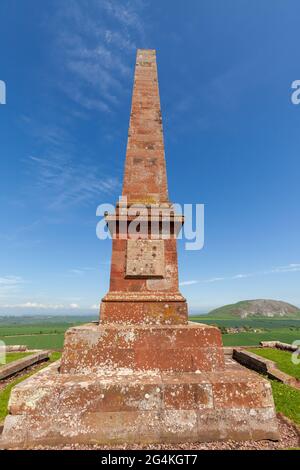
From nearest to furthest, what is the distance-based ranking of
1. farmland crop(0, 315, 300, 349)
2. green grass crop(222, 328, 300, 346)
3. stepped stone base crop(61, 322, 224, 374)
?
stepped stone base crop(61, 322, 224, 374)
green grass crop(222, 328, 300, 346)
farmland crop(0, 315, 300, 349)

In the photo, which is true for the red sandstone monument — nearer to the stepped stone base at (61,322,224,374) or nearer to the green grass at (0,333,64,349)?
the stepped stone base at (61,322,224,374)

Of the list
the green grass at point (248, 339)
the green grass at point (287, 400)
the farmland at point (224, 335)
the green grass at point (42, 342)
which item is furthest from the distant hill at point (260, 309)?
the green grass at point (287, 400)

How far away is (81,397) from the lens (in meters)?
3.71

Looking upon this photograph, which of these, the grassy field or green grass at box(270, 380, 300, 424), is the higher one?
green grass at box(270, 380, 300, 424)

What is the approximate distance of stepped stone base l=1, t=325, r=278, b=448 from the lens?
3.54 metres

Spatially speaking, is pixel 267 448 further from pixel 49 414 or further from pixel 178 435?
pixel 49 414

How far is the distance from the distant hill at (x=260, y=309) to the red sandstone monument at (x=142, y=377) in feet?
416

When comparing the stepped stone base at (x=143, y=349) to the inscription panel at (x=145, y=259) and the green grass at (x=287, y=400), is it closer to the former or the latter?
the inscription panel at (x=145, y=259)

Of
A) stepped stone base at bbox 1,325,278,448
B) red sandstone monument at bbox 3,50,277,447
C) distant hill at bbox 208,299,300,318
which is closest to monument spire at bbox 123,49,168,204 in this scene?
red sandstone monument at bbox 3,50,277,447

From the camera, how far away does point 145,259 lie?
217 inches

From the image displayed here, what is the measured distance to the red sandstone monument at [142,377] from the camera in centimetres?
358

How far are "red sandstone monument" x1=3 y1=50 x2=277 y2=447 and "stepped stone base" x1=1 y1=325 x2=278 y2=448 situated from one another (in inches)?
0.5

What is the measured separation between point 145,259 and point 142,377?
2403 mm
